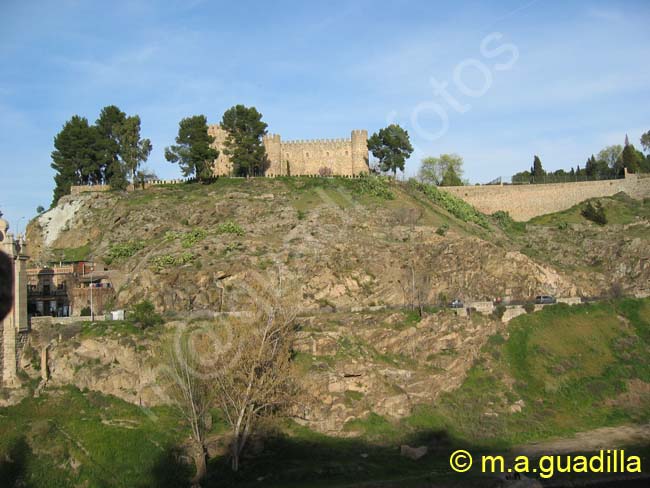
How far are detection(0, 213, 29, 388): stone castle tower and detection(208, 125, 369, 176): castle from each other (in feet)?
124

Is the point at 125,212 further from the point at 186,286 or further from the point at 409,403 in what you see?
the point at 409,403

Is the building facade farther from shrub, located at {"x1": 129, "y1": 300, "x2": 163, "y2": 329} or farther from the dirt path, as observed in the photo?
the dirt path

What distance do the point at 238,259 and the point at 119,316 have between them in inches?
414

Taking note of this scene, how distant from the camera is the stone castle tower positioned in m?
43.7

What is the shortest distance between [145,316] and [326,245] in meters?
17.1

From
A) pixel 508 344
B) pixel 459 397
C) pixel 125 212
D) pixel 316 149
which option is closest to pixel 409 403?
pixel 459 397

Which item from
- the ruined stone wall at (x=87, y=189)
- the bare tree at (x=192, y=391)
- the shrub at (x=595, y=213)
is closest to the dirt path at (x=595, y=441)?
the bare tree at (x=192, y=391)

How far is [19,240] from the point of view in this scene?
46.2 m

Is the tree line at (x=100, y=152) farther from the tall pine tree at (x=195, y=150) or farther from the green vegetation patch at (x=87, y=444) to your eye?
the green vegetation patch at (x=87, y=444)

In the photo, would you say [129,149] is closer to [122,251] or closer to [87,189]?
[87,189]

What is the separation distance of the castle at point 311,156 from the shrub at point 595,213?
80.6 ft

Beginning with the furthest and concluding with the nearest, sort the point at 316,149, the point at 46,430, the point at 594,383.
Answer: the point at 316,149 → the point at 594,383 → the point at 46,430

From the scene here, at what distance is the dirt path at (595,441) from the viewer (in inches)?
1618

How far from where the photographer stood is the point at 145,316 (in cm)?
4762
